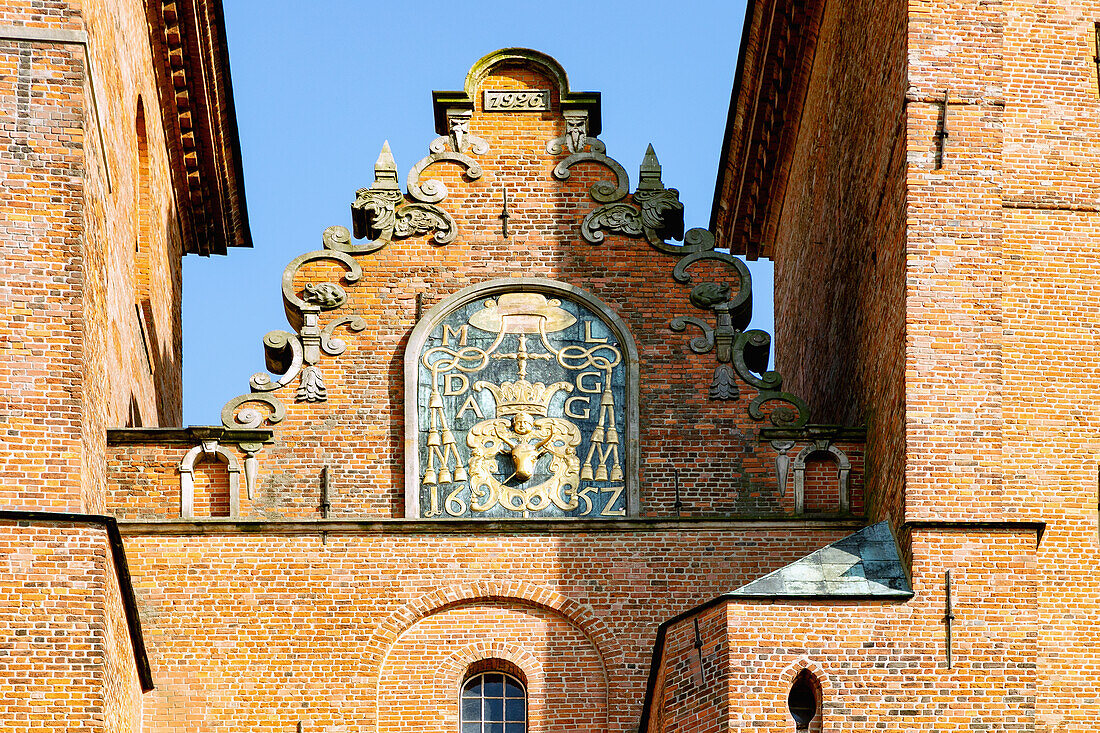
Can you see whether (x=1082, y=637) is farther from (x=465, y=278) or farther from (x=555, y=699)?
(x=465, y=278)

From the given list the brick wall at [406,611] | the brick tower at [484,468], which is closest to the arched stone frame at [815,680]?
the brick tower at [484,468]

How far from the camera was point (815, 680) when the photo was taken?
68.9 feet

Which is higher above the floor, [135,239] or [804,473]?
[135,239]

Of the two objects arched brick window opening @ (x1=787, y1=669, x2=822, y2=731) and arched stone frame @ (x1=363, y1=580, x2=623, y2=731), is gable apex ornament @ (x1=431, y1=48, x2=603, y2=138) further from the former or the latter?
arched brick window opening @ (x1=787, y1=669, x2=822, y2=731)

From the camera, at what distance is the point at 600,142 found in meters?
25.7

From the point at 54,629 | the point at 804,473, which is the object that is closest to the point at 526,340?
the point at 804,473

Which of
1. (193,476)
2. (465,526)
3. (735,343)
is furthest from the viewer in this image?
(735,343)

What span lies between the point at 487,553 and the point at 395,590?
906 millimetres

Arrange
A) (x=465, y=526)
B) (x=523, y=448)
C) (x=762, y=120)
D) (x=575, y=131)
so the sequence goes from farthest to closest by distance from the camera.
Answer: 1. (x=762, y=120)
2. (x=575, y=131)
3. (x=523, y=448)
4. (x=465, y=526)

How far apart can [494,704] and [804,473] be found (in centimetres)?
357

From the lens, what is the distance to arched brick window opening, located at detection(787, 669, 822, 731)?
2094 centimetres

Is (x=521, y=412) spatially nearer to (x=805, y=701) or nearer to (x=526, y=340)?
(x=526, y=340)

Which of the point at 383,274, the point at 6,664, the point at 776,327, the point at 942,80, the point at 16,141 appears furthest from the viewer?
the point at 776,327

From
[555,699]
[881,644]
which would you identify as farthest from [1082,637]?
[555,699]
